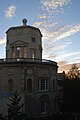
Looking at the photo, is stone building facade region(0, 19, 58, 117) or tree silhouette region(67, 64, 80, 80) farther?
tree silhouette region(67, 64, 80, 80)

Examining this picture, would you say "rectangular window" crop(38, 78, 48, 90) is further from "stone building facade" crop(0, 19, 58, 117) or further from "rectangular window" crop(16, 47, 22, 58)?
"rectangular window" crop(16, 47, 22, 58)

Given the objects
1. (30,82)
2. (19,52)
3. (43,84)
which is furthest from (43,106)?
(19,52)

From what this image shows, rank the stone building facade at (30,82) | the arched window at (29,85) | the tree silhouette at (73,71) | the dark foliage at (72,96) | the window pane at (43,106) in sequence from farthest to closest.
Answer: the tree silhouette at (73,71), the dark foliage at (72,96), the window pane at (43,106), the arched window at (29,85), the stone building facade at (30,82)

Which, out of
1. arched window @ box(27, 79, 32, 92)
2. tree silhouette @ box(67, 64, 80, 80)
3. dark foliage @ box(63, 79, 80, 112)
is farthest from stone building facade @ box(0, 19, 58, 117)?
tree silhouette @ box(67, 64, 80, 80)

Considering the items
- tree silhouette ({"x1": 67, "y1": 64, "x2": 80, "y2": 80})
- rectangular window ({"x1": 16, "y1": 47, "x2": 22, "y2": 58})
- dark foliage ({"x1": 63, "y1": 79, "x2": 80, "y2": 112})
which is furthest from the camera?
tree silhouette ({"x1": 67, "y1": 64, "x2": 80, "y2": 80})

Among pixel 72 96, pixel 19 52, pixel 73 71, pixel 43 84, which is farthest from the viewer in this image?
pixel 73 71

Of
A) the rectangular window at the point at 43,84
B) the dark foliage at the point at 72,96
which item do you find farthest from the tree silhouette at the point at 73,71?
the rectangular window at the point at 43,84

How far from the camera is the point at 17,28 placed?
1667 inches

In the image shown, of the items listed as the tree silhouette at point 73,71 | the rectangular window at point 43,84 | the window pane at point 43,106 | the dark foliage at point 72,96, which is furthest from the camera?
the tree silhouette at point 73,71

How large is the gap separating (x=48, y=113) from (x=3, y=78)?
10544 mm

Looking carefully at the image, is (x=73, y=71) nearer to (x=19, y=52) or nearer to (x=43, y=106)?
(x=19, y=52)

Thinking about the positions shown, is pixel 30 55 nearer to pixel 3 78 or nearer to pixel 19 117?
pixel 3 78

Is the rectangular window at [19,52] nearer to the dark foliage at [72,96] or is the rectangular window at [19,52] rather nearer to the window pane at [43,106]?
the window pane at [43,106]

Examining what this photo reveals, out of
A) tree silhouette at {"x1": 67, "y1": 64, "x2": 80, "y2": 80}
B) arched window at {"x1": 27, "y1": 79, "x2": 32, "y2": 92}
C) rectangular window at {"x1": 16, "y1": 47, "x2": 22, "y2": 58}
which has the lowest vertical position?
arched window at {"x1": 27, "y1": 79, "x2": 32, "y2": 92}
